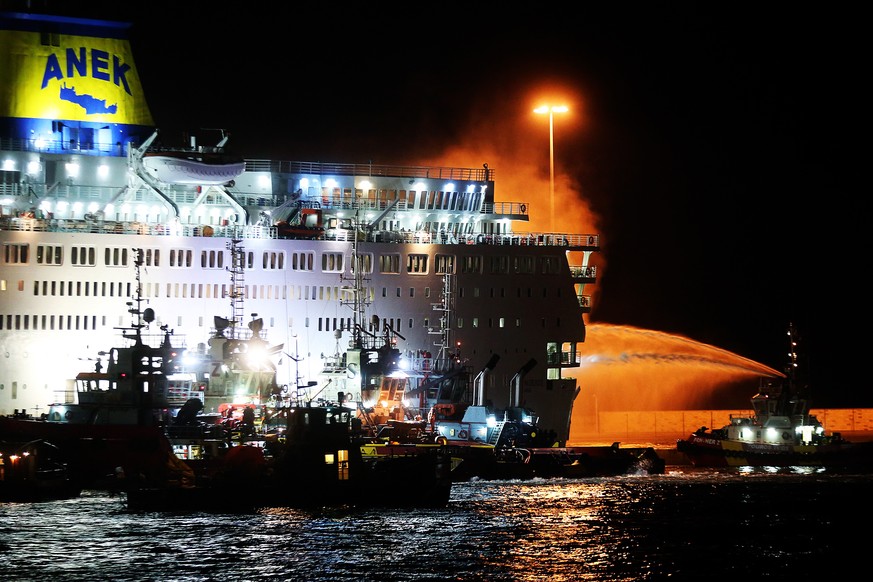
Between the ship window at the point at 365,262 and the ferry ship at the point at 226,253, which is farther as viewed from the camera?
the ship window at the point at 365,262

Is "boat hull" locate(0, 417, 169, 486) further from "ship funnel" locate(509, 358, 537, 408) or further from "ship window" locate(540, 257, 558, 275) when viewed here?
"ship window" locate(540, 257, 558, 275)

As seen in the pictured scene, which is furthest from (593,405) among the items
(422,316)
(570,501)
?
(570,501)

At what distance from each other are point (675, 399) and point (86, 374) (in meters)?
46.8

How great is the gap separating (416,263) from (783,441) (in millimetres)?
19845

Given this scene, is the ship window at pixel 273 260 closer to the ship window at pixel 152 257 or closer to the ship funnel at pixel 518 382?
the ship window at pixel 152 257

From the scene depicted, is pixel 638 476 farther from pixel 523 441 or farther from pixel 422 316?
pixel 422 316

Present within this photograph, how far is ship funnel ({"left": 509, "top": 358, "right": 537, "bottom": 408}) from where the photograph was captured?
62562mm

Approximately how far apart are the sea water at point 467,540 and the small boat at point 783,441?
1216 cm

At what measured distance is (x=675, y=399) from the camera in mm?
88812

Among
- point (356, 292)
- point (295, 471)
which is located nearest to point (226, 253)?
point (356, 292)

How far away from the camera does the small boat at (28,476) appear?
1857 inches

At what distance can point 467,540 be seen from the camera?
42.4 metres

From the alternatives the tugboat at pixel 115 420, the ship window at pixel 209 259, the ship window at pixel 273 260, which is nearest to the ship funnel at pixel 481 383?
the ship window at pixel 273 260

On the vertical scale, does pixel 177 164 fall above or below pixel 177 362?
above
